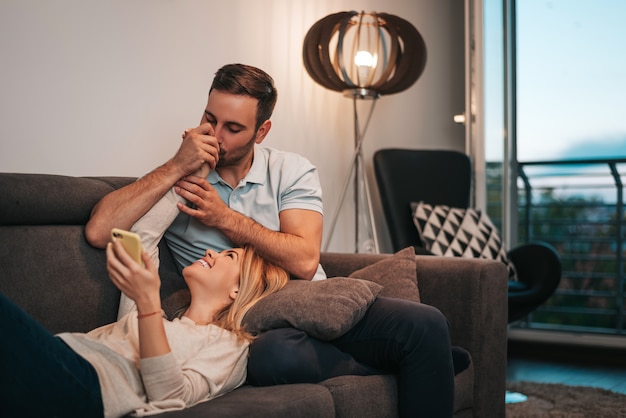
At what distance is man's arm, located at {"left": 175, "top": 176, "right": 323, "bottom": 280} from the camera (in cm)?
204

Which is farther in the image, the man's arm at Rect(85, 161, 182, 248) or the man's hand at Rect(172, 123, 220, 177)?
the man's hand at Rect(172, 123, 220, 177)

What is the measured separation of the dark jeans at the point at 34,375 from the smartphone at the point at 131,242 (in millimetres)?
198

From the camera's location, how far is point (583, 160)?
14.8 feet

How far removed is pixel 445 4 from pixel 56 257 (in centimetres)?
332

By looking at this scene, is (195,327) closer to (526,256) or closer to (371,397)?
(371,397)

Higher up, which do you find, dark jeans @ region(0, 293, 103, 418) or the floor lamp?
the floor lamp

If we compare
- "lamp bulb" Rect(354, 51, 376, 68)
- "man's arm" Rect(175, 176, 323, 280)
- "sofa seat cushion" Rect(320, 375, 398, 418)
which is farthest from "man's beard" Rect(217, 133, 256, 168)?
"lamp bulb" Rect(354, 51, 376, 68)

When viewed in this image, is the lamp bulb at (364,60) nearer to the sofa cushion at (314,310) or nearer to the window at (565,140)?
the window at (565,140)

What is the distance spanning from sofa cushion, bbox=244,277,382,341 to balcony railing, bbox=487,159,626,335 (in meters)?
2.68

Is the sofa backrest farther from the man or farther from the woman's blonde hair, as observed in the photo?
the woman's blonde hair

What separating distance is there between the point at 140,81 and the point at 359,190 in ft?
5.24

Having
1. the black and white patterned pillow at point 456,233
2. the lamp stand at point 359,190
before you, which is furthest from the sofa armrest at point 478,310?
the black and white patterned pillow at point 456,233

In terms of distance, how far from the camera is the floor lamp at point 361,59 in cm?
337

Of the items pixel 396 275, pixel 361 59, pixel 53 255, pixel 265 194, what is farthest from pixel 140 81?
pixel 361 59
